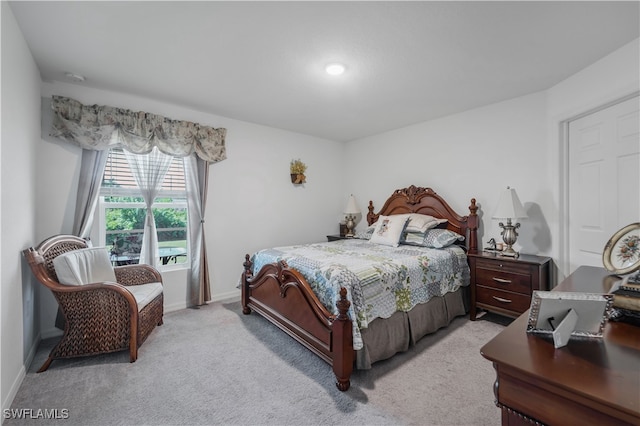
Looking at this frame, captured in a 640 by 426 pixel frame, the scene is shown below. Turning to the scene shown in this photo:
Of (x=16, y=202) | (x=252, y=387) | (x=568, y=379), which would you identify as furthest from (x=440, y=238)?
(x=16, y=202)

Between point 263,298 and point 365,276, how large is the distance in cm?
126

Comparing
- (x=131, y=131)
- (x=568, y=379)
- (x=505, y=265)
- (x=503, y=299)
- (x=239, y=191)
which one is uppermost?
(x=131, y=131)

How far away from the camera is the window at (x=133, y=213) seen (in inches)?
120

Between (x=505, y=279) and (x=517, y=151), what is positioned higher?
(x=517, y=151)

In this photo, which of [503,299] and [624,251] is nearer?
[624,251]

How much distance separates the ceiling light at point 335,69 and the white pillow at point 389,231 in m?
1.93

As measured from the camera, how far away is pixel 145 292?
8.29ft

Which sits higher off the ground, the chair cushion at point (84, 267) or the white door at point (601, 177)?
the white door at point (601, 177)

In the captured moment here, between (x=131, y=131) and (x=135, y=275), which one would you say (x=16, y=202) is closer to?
A: (x=135, y=275)

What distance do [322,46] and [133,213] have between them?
2725 mm

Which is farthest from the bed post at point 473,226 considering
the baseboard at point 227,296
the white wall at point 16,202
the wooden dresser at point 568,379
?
the white wall at point 16,202

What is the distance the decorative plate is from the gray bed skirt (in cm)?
135

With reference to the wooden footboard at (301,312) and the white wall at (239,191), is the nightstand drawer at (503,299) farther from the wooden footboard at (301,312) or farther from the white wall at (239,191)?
the white wall at (239,191)

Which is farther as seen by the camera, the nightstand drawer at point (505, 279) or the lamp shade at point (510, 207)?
the lamp shade at point (510, 207)
